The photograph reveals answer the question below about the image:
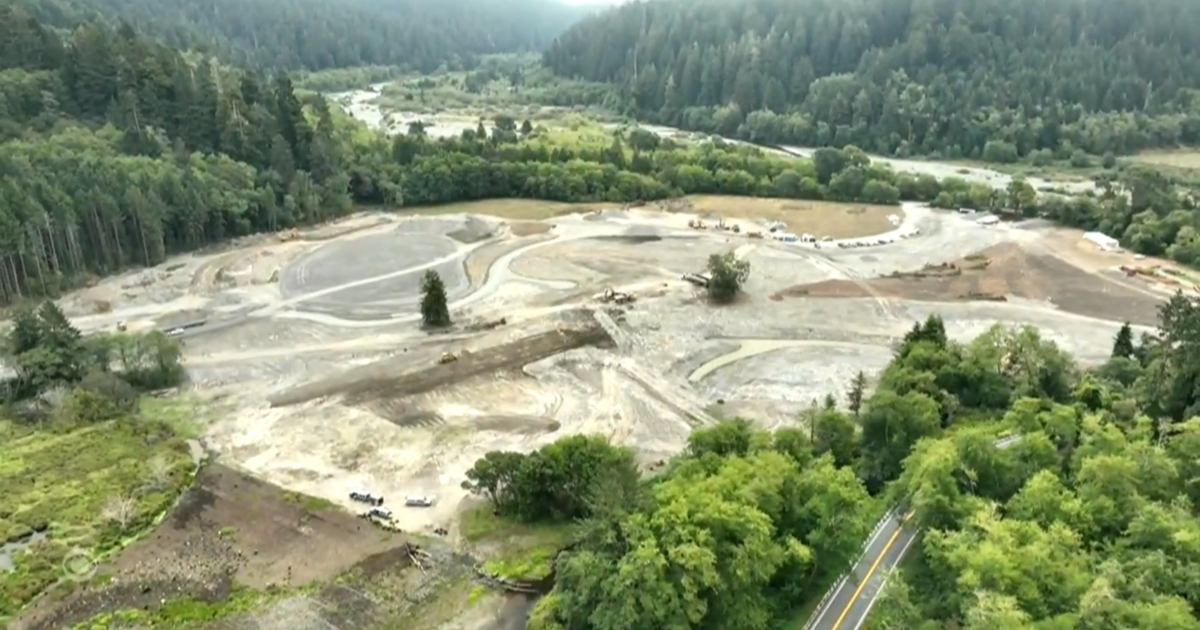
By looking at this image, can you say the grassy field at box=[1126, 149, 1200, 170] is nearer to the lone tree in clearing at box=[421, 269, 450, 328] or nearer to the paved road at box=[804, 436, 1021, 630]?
the lone tree in clearing at box=[421, 269, 450, 328]

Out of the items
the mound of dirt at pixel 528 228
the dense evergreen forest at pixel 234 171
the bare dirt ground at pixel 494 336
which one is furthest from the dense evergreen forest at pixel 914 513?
the dense evergreen forest at pixel 234 171

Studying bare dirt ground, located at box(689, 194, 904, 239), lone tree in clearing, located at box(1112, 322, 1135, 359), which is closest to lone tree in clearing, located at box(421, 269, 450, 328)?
bare dirt ground, located at box(689, 194, 904, 239)

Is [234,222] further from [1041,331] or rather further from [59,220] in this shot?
[1041,331]

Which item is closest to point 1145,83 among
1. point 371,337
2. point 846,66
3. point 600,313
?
point 846,66

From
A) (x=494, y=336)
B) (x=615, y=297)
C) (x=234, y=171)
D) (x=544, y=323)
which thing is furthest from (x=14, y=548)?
(x=234, y=171)

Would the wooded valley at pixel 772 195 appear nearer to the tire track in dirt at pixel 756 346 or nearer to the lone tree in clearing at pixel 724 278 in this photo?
the tire track in dirt at pixel 756 346
